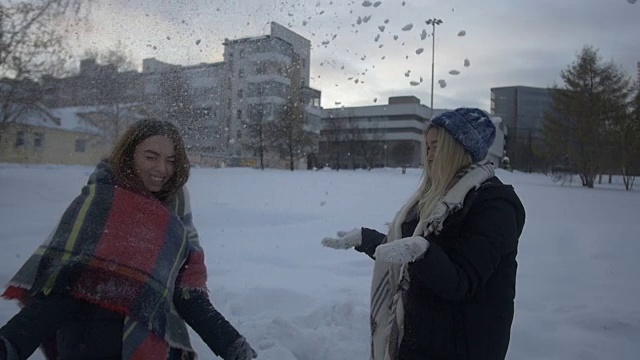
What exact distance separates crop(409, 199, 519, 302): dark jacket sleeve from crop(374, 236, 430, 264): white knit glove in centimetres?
3

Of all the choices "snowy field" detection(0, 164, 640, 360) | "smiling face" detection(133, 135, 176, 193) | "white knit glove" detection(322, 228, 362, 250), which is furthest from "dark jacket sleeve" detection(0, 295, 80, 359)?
"snowy field" detection(0, 164, 640, 360)

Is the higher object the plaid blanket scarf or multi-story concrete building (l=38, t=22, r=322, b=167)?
multi-story concrete building (l=38, t=22, r=322, b=167)

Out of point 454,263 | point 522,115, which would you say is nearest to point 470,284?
point 454,263

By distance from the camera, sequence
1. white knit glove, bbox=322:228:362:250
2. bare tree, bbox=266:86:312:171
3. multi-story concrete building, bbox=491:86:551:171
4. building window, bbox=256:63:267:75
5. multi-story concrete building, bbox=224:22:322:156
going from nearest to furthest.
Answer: white knit glove, bbox=322:228:362:250 → multi-story concrete building, bbox=224:22:322:156 → building window, bbox=256:63:267:75 → bare tree, bbox=266:86:312:171 → multi-story concrete building, bbox=491:86:551:171

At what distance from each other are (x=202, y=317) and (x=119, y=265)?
431 millimetres

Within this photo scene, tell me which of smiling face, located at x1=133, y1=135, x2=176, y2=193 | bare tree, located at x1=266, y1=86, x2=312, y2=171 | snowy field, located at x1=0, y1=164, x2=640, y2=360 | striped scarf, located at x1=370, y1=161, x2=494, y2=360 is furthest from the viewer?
bare tree, located at x1=266, y1=86, x2=312, y2=171

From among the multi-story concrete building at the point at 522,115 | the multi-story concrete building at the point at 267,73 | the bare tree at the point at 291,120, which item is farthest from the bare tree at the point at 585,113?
the multi-story concrete building at the point at 267,73

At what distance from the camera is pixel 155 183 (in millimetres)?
2049

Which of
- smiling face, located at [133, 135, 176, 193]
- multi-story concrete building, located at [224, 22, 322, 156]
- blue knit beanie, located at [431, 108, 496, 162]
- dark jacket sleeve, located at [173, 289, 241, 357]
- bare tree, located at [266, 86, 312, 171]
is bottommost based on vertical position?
dark jacket sleeve, located at [173, 289, 241, 357]

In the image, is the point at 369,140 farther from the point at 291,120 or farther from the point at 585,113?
the point at 291,120

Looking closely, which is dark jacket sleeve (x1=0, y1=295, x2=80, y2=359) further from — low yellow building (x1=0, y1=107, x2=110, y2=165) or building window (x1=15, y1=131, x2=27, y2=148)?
low yellow building (x1=0, y1=107, x2=110, y2=165)

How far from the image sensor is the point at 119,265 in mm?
1765

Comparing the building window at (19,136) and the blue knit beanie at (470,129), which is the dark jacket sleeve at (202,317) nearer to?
the blue knit beanie at (470,129)

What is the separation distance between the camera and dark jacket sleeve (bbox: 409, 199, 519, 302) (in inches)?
67.3
